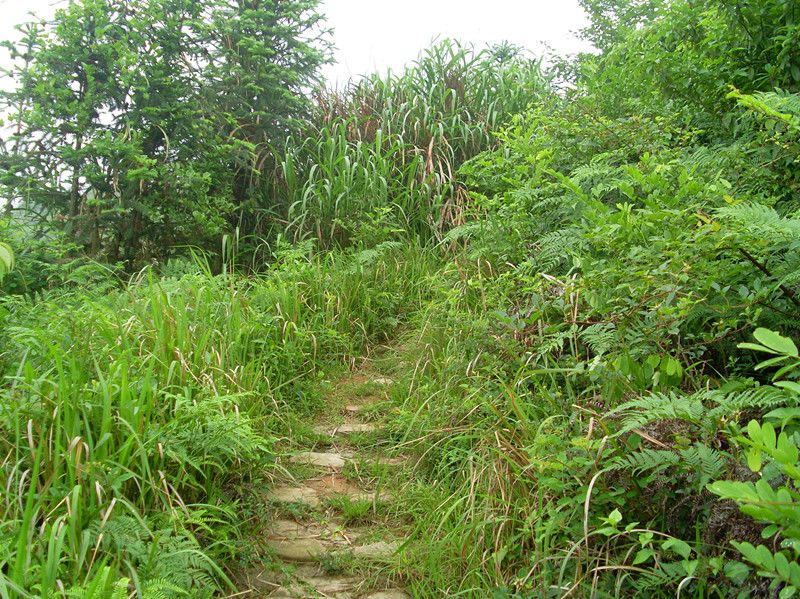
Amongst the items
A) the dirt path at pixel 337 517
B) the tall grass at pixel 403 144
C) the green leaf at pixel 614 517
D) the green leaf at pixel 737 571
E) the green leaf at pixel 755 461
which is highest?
the tall grass at pixel 403 144

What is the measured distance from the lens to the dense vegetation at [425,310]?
2301 mm

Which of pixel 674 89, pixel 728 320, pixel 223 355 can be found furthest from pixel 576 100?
pixel 223 355

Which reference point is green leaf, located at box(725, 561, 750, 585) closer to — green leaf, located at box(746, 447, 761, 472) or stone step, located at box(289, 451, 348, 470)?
green leaf, located at box(746, 447, 761, 472)

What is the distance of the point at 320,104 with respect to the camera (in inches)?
305

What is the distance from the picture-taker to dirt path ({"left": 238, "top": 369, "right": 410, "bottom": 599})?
9.59ft

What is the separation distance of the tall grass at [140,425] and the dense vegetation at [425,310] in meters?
0.02

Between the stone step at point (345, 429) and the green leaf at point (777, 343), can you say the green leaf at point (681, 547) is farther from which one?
the stone step at point (345, 429)

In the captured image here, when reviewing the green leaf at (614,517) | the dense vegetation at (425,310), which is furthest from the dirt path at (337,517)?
the green leaf at (614,517)

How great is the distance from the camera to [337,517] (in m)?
3.40

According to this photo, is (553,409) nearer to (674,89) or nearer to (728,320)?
(728,320)

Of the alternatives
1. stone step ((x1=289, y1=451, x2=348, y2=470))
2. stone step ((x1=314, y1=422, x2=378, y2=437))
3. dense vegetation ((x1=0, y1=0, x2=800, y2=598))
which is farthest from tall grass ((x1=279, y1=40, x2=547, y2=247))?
stone step ((x1=289, y1=451, x2=348, y2=470))

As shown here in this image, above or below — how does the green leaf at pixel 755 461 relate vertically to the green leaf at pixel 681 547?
above

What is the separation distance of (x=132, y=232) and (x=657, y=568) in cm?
556

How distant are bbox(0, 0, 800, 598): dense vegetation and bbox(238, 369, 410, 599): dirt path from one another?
0.15 m
